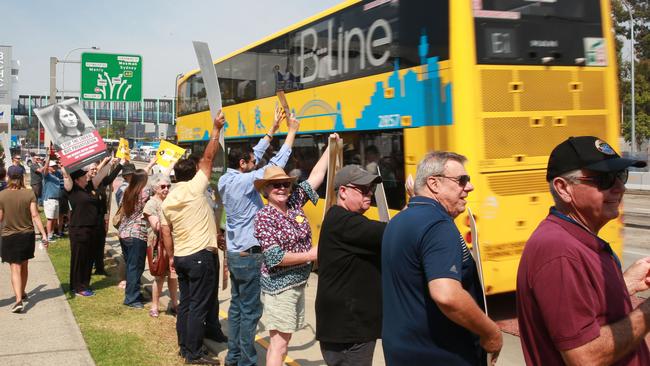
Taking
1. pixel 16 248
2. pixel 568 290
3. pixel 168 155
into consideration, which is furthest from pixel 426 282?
pixel 168 155

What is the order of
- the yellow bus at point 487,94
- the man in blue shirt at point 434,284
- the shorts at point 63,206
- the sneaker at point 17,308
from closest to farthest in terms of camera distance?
the man in blue shirt at point 434,284
the yellow bus at point 487,94
the sneaker at point 17,308
the shorts at point 63,206

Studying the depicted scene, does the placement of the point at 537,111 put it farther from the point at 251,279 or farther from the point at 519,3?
the point at 251,279

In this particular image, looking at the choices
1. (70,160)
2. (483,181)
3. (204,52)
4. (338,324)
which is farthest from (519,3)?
(70,160)

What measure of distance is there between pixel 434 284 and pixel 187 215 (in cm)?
334

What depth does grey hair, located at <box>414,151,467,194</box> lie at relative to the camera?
8.97 ft

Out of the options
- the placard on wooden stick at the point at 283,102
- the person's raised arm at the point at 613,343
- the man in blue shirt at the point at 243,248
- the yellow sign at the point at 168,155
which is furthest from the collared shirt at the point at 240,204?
the yellow sign at the point at 168,155

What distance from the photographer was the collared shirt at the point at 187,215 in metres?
5.29

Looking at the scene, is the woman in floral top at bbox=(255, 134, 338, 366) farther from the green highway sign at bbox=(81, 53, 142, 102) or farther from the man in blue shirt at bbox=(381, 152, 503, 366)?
the green highway sign at bbox=(81, 53, 142, 102)

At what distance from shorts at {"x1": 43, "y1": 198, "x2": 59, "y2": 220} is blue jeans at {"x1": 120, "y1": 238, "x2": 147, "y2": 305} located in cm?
574

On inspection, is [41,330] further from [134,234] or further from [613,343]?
[613,343]

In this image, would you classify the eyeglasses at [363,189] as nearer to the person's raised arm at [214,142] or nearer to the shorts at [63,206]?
the person's raised arm at [214,142]

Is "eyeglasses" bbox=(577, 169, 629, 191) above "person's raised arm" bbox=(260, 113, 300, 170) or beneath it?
beneath

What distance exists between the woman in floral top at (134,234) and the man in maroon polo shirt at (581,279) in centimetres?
608

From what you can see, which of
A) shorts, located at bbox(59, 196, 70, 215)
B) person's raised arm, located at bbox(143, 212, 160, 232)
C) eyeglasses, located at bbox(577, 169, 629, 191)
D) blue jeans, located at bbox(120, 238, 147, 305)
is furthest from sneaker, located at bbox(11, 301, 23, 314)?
eyeglasses, located at bbox(577, 169, 629, 191)
